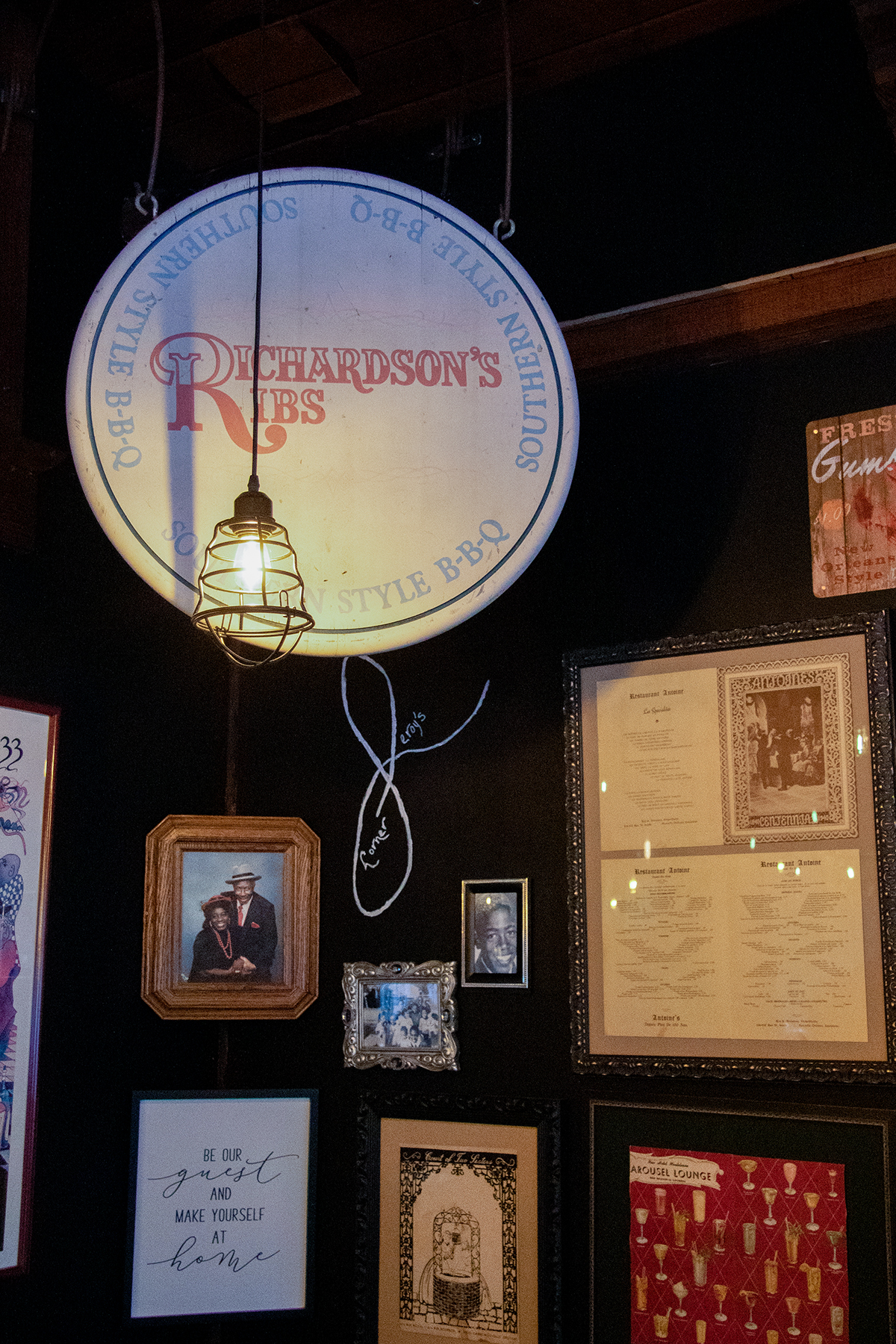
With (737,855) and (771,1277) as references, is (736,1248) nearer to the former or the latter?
(771,1277)

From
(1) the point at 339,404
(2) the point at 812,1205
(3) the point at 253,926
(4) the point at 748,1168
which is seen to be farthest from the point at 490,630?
(2) the point at 812,1205

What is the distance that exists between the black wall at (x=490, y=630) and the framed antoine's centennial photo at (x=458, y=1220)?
51mm

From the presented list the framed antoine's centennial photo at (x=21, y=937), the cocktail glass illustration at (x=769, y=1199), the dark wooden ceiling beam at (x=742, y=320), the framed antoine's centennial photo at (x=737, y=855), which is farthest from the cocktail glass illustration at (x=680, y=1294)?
the dark wooden ceiling beam at (x=742, y=320)

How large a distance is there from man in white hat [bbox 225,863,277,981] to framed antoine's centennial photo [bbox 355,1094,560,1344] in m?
0.40

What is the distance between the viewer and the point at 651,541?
9.50 ft

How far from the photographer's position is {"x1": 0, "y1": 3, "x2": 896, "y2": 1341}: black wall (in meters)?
2.75

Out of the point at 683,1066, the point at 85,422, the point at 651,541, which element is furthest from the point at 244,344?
the point at 683,1066

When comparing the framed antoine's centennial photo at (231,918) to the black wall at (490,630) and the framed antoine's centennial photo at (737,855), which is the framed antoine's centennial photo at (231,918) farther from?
the framed antoine's centennial photo at (737,855)

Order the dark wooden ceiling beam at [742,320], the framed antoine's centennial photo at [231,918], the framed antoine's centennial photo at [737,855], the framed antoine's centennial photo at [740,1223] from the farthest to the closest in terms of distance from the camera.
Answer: the framed antoine's centennial photo at [231,918] → the dark wooden ceiling beam at [742,320] → the framed antoine's centennial photo at [737,855] → the framed antoine's centennial photo at [740,1223]

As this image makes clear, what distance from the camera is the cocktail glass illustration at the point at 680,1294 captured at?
253 cm

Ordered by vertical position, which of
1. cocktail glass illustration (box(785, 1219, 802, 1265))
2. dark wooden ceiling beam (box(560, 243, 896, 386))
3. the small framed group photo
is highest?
dark wooden ceiling beam (box(560, 243, 896, 386))

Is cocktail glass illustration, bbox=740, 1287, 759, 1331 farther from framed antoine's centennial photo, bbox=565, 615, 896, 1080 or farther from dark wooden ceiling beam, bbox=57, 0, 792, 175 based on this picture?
dark wooden ceiling beam, bbox=57, 0, 792, 175

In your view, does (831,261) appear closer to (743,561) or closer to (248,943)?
(743,561)

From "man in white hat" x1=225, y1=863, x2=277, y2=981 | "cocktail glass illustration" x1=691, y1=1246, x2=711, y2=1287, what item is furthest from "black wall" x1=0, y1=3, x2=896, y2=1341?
"cocktail glass illustration" x1=691, y1=1246, x2=711, y2=1287
